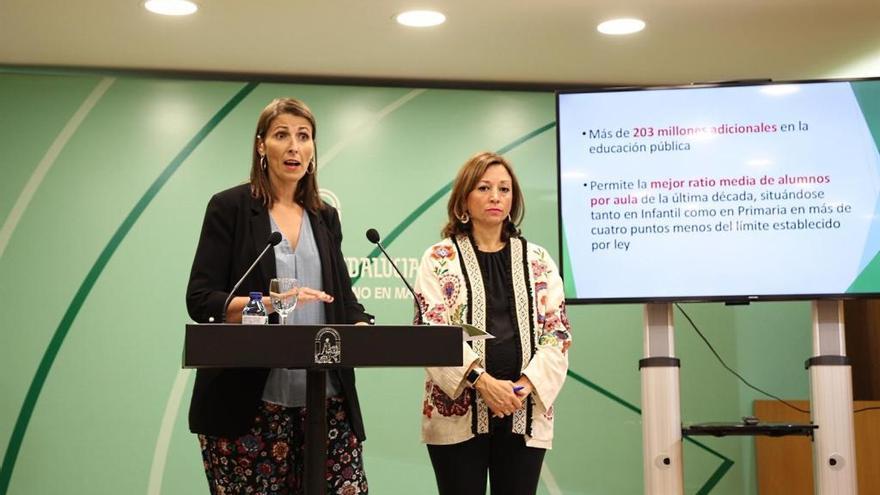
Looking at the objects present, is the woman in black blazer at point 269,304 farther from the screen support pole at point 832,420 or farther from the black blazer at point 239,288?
the screen support pole at point 832,420

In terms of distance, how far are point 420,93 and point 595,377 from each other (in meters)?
1.65

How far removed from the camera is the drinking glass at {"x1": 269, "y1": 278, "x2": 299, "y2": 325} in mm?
2387

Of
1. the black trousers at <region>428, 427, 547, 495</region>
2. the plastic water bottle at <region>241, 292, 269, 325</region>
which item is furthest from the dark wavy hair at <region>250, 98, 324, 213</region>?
the black trousers at <region>428, 427, 547, 495</region>

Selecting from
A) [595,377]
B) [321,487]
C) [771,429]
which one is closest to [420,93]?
[595,377]

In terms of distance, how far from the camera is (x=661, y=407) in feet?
13.4

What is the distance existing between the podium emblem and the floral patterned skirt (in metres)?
0.49

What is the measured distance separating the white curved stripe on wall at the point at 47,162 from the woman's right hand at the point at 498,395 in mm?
2767

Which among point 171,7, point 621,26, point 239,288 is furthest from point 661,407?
point 171,7

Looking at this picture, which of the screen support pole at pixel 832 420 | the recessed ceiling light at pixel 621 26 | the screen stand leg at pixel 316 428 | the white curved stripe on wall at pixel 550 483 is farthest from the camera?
the white curved stripe on wall at pixel 550 483

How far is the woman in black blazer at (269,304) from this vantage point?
2.61 metres

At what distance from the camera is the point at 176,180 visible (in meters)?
5.20

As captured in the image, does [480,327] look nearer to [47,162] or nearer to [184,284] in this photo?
[184,284]

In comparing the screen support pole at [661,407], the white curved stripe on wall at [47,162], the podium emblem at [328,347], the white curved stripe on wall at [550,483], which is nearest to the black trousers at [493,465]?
the screen support pole at [661,407]

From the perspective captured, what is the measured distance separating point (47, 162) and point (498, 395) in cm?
286
